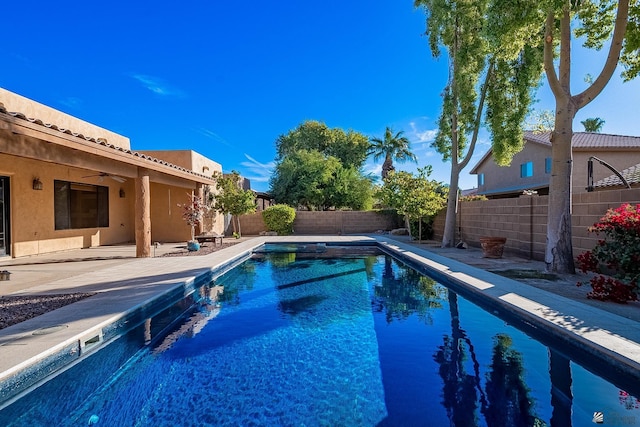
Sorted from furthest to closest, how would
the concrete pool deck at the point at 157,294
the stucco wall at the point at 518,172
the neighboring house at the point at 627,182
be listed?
the stucco wall at the point at 518,172, the neighboring house at the point at 627,182, the concrete pool deck at the point at 157,294

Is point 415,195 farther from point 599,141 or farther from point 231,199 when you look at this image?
point 599,141

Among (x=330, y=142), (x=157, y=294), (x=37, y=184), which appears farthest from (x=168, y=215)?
(x=330, y=142)

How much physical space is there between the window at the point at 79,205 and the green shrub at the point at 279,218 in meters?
8.48

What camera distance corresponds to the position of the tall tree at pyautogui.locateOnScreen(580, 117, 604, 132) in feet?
105

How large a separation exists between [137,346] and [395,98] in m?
22.6

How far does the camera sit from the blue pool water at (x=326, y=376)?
10.1 feet

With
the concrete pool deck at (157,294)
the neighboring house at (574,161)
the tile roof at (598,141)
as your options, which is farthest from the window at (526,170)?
the concrete pool deck at (157,294)

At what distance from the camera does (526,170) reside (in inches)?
892

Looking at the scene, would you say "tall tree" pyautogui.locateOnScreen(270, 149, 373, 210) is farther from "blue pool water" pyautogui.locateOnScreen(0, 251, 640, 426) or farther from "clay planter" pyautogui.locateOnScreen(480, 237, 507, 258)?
"blue pool water" pyautogui.locateOnScreen(0, 251, 640, 426)

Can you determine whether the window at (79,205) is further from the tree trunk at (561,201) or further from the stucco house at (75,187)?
the tree trunk at (561,201)

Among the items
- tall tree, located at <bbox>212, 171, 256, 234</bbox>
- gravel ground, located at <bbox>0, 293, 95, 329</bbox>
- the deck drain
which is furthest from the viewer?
tall tree, located at <bbox>212, 171, 256, 234</bbox>

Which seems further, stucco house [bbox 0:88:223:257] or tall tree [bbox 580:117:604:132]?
tall tree [bbox 580:117:604:132]

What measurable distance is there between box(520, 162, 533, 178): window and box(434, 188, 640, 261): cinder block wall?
30.2ft

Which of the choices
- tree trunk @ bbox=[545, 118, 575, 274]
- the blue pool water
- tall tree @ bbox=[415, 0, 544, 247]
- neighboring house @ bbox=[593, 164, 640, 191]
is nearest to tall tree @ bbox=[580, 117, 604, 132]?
neighboring house @ bbox=[593, 164, 640, 191]
